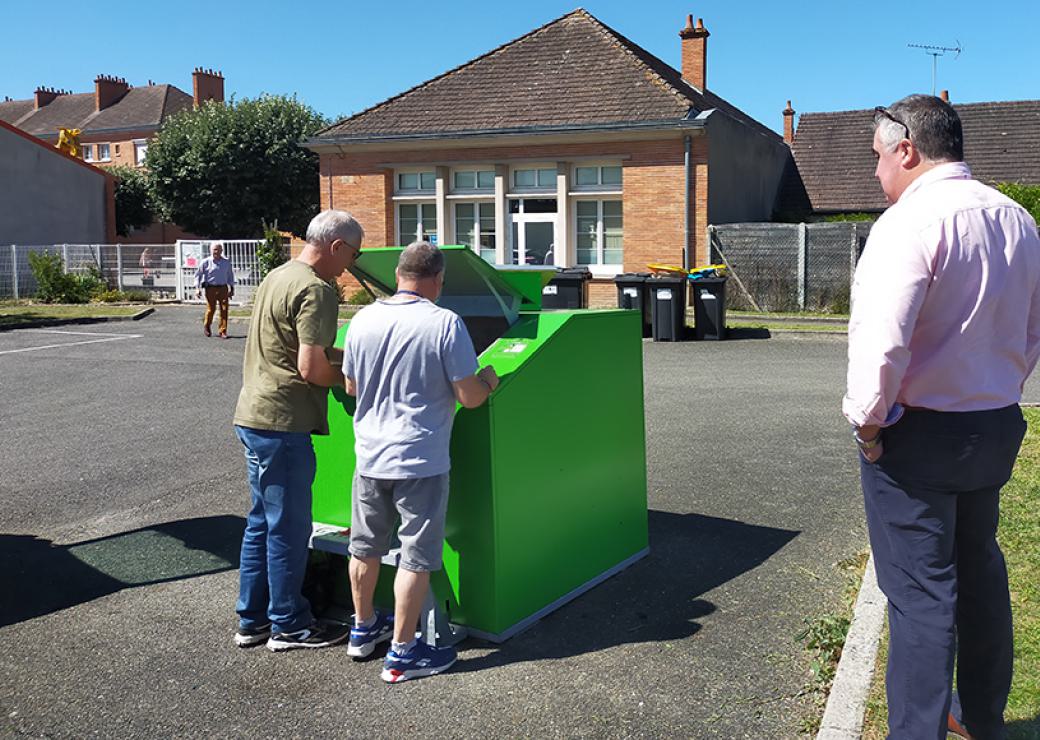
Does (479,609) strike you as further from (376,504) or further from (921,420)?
(921,420)

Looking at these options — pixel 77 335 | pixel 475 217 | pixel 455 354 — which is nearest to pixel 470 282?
pixel 455 354

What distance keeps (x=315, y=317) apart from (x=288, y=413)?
426 mm

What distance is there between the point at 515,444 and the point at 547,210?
21.6 metres

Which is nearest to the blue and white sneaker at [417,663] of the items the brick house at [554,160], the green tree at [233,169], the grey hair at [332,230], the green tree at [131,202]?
the grey hair at [332,230]

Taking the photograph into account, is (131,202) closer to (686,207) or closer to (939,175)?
(686,207)

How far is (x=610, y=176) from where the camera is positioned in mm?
24672

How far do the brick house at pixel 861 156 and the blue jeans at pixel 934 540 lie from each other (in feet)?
97.7

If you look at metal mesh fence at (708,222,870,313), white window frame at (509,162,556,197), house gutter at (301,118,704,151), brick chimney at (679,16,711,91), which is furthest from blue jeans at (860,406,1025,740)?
brick chimney at (679,16,711,91)

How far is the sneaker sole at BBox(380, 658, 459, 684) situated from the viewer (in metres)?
3.92

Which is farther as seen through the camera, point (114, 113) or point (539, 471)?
point (114, 113)

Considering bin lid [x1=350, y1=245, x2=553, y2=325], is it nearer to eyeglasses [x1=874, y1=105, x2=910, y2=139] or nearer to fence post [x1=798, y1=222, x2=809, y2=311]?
eyeglasses [x1=874, y1=105, x2=910, y2=139]

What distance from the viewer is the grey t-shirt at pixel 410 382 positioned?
3826 mm

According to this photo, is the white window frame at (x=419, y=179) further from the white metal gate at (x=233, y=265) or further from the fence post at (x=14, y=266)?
the fence post at (x=14, y=266)

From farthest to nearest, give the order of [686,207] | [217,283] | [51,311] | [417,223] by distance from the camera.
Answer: [417,223], [51,311], [686,207], [217,283]
